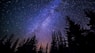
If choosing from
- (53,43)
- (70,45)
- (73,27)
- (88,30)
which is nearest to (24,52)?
(53,43)

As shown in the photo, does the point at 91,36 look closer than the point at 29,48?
Yes

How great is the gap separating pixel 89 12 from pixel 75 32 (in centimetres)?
579

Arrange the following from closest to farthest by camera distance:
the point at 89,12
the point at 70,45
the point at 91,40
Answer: the point at 91,40, the point at 89,12, the point at 70,45

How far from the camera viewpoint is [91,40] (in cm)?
3209

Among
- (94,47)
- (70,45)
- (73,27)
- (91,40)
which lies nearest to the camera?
(94,47)

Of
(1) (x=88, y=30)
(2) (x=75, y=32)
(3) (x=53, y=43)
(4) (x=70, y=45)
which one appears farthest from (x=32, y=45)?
(1) (x=88, y=30)

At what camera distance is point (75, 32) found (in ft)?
119

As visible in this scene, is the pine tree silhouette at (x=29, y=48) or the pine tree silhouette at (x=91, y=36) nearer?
the pine tree silhouette at (x=91, y=36)

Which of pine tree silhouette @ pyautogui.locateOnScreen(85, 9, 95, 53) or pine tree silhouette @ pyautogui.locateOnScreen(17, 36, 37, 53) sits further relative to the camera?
pine tree silhouette @ pyautogui.locateOnScreen(17, 36, 37, 53)

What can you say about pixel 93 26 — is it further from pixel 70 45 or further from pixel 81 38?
pixel 70 45

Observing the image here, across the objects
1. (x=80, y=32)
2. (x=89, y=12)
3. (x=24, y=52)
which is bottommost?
(x=24, y=52)

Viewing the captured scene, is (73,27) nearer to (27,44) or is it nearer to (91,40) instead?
(91,40)

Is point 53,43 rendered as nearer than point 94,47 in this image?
No

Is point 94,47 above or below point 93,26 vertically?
below
